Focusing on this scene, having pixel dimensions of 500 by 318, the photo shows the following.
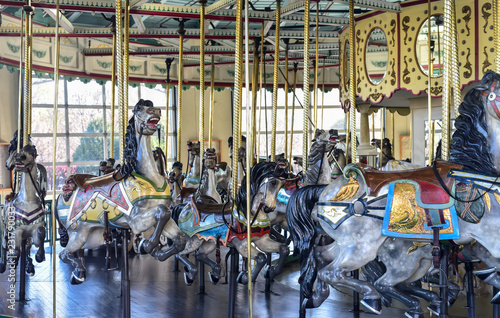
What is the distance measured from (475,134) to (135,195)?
3.05 meters

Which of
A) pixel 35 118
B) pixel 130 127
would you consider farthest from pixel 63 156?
pixel 130 127

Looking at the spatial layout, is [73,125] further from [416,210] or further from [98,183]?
[416,210]

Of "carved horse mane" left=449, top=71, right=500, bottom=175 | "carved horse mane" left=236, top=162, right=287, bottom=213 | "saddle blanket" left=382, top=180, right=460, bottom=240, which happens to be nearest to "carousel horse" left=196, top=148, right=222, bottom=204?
"carved horse mane" left=236, top=162, right=287, bottom=213

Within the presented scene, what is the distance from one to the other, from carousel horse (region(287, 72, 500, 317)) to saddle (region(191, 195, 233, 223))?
1773mm

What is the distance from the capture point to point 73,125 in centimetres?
1602

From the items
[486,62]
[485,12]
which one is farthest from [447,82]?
[485,12]

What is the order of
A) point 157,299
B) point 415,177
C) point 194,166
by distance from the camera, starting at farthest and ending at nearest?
point 194,166 < point 157,299 < point 415,177

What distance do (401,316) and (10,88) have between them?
10.4 m

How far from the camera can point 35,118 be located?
50.6ft

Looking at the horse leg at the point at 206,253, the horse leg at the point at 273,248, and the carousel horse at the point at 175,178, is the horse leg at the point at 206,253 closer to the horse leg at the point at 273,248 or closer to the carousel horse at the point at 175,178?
the horse leg at the point at 273,248

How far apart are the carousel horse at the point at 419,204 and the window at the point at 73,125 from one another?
38.7ft

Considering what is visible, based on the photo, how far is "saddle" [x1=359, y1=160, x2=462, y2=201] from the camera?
13.3ft

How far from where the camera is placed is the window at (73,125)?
15523 mm

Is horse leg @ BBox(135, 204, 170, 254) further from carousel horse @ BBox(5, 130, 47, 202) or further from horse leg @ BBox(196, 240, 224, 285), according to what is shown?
carousel horse @ BBox(5, 130, 47, 202)
